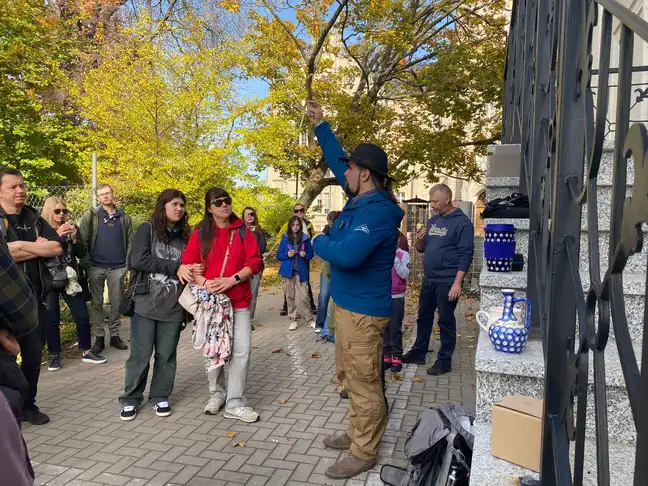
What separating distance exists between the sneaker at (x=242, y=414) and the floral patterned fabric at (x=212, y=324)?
516mm

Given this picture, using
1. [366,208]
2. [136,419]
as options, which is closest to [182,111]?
[136,419]

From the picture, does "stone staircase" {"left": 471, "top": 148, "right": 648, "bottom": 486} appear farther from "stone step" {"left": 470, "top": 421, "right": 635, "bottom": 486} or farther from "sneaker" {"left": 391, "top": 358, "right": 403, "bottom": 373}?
"sneaker" {"left": 391, "top": 358, "right": 403, "bottom": 373}

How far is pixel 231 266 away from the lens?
4355 millimetres

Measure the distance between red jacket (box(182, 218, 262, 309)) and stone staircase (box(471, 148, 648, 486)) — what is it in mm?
2147

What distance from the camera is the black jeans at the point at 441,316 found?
5.61 metres

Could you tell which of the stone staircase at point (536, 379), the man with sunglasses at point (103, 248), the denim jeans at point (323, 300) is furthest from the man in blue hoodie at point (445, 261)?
the man with sunglasses at point (103, 248)

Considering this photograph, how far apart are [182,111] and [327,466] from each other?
8.56 m

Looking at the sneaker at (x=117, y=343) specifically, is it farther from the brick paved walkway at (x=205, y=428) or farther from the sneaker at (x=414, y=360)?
the sneaker at (x=414, y=360)

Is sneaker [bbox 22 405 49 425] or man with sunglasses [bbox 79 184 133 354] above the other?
man with sunglasses [bbox 79 184 133 354]

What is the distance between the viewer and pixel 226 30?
52.2ft

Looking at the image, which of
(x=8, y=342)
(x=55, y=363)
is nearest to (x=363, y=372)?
(x=8, y=342)

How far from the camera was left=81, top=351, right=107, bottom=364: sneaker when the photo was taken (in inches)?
238

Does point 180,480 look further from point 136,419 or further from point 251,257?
point 251,257

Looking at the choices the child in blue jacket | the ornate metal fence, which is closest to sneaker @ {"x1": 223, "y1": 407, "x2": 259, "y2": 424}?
the ornate metal fence
